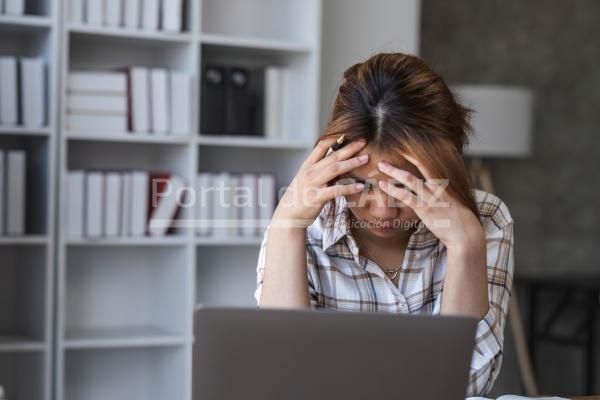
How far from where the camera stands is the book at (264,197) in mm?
3559

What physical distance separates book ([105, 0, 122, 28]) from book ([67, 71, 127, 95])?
17 cm

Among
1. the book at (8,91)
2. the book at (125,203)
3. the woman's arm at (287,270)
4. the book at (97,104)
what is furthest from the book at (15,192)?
the woman's arm at (287,270)

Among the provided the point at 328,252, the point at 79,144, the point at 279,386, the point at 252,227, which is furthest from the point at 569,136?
the point at 279,386

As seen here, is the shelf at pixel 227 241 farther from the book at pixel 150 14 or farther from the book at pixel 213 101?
the book at pixel 150 14

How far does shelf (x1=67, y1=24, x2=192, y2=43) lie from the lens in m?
3.20

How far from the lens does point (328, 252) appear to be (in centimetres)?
183

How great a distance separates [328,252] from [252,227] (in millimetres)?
1760

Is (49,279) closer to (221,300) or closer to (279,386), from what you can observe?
(221,300)

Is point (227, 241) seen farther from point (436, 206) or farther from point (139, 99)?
point (436, 206)

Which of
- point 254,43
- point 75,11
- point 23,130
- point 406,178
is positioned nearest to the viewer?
point 406,178

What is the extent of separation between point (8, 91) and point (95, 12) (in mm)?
400

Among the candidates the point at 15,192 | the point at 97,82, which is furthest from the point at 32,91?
the point at 15,192

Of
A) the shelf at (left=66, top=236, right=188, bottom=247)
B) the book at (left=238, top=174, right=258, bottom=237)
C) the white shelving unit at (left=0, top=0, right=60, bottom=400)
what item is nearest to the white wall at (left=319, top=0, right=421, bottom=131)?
the book at (left=238, top=174, right=258, bottom=237)

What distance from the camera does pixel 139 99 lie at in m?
3.35
